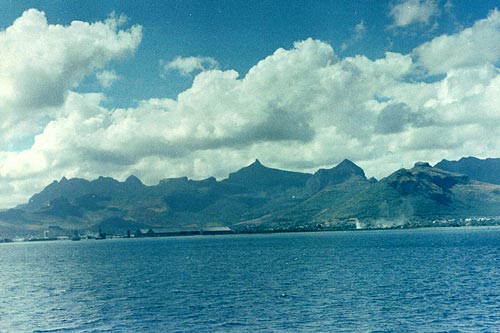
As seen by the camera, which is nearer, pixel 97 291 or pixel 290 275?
pixel 97 291

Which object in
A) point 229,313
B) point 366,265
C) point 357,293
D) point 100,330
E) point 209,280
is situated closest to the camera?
point 100,330

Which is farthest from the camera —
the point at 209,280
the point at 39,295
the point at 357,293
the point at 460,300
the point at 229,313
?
the point at 209,280

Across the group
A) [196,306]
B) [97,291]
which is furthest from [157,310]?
[97,291]

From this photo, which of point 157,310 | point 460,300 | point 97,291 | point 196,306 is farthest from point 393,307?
point 97,291

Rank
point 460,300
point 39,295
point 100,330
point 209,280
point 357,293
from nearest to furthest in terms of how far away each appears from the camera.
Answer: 1. point 100,330
2. point 460,300
3. point 357,293
4. point 39,295
5. point 209,280

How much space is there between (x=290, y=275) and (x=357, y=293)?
3821cm

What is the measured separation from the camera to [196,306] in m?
90.6

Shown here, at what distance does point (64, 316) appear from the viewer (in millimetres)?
85500

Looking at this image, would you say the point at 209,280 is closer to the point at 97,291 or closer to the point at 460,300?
the point at 97,291

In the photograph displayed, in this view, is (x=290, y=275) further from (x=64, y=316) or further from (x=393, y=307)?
(x=64, y=316)

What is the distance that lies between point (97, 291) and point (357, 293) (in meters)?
64.6

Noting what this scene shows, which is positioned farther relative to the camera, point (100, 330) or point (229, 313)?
point (229, 313)

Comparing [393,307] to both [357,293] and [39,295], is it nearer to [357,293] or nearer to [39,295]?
[357,293]

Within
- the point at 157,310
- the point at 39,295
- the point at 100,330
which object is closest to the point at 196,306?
the point at 157,310
